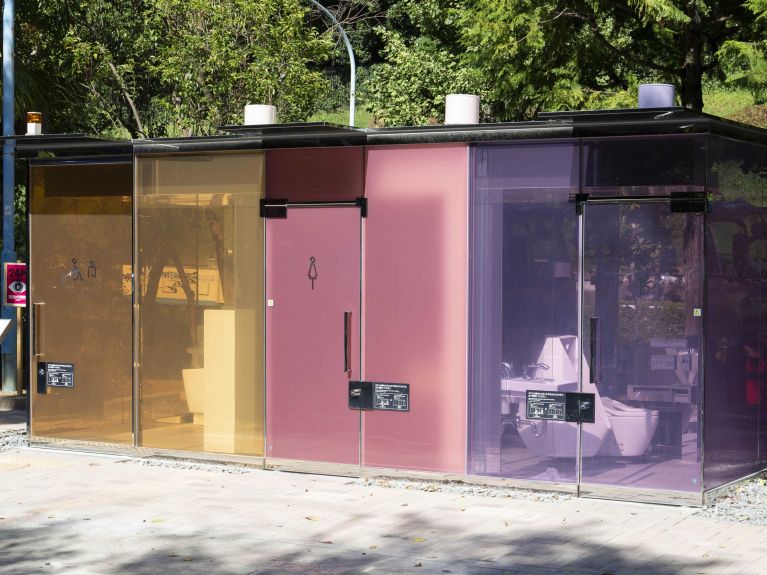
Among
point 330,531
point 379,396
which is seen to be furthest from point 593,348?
point 330,531

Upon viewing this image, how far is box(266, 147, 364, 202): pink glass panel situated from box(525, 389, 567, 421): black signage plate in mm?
2160

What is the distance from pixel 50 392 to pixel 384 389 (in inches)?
141

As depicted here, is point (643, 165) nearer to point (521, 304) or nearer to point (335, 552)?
point (521, 304)

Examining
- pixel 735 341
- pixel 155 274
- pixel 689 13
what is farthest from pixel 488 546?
pixel 689 13

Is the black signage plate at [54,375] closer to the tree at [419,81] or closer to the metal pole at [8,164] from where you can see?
the metal pole at [8,164]

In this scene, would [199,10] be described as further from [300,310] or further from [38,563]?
[38,563]

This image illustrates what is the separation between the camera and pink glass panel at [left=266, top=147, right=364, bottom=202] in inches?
397

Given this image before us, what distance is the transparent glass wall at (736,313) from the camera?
899cm

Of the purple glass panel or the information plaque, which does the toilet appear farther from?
the purple glass panel

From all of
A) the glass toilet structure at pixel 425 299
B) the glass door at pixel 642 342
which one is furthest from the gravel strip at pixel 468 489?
the glass door at pixel 642 342

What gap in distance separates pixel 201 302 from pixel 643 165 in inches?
159

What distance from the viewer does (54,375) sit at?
11648mm

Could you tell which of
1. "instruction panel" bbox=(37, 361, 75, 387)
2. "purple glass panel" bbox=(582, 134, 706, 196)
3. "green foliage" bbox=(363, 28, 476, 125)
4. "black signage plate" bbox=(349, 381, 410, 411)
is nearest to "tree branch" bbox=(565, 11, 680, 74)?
"green foliage" bbox=(363, 28, 476, 125)

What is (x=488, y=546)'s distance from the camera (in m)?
7.52
